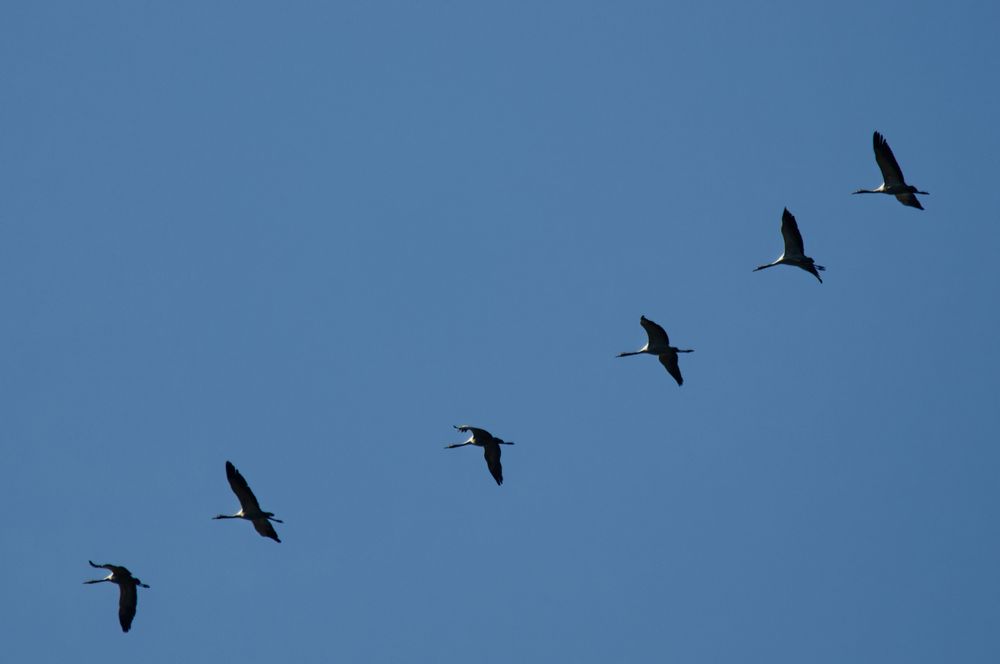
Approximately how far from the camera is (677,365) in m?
37.8

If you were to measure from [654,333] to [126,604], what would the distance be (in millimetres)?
14533

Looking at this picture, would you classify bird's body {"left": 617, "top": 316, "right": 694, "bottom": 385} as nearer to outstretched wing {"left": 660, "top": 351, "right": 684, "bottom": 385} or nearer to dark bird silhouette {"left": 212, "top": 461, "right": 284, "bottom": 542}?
A: outstretched wing {"left": 660, "top": 351, "right": 684, "bottom": 385}

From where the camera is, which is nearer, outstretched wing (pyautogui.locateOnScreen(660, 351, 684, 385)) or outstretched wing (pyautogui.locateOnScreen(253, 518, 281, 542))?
outstretched wing (pyautogui.locateOnScreen(253, 518, 281, 542))

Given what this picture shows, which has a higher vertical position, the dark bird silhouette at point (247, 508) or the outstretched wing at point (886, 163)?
the outstretched wing at point (886, 163)

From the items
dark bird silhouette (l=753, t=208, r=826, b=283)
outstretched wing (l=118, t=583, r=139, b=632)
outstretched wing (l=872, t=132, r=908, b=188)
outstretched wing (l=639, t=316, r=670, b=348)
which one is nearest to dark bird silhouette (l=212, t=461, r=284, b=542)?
outstretched wing (l=118, t=583, r=139, b=632)

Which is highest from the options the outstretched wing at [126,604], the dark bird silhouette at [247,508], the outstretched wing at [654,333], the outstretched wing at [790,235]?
the outstretched wing at [790,235]

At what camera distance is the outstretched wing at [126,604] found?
113 feet

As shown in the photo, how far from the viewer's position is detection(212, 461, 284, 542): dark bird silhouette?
34.9 metres

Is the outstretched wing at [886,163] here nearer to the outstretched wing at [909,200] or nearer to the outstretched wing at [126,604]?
the outstretched wing at [909,200]

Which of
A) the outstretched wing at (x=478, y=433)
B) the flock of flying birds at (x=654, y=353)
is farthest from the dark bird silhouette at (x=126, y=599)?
the outstretched wing at (x=478, y=433)

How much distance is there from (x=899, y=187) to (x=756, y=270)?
4.22 m

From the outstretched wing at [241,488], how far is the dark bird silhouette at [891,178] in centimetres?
1766

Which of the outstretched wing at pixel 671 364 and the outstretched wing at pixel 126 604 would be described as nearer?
the outstretched wing at pixel 126 604

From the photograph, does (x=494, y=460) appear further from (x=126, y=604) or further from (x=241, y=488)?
(x=126, y=604)
